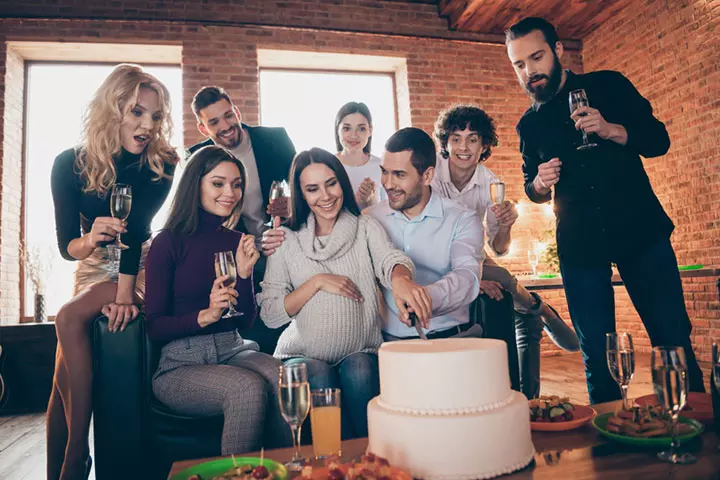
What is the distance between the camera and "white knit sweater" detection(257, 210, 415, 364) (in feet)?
6.39

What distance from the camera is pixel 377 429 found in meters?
1.06

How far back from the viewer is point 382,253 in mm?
2059

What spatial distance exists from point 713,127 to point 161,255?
15.4 feet

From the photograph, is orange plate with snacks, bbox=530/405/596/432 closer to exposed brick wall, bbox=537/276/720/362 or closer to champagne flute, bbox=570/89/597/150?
champagne flute, bbox=570/89/597/150

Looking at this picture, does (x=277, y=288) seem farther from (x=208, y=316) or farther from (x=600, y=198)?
(x=600, y=198)

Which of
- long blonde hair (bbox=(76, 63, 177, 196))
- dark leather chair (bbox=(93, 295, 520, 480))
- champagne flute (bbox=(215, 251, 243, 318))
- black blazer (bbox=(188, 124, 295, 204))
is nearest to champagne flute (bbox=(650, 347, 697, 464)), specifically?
champagne flute (bbox=(215, 251, 243, 318))

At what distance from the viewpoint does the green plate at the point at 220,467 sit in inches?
42.1

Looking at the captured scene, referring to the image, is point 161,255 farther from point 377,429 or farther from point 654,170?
point 654,170

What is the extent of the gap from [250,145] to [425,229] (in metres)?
1.45

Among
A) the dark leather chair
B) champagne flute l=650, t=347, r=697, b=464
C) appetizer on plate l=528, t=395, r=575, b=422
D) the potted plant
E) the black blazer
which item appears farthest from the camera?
the potted plant

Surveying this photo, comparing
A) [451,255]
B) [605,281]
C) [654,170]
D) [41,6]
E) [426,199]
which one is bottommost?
[605,281]

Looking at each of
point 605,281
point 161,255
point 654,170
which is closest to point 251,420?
point 161,255

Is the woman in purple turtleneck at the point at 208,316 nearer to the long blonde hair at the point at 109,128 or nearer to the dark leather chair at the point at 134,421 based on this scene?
the dark leather chair at the point at 134,421

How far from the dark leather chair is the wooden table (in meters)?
0.69
